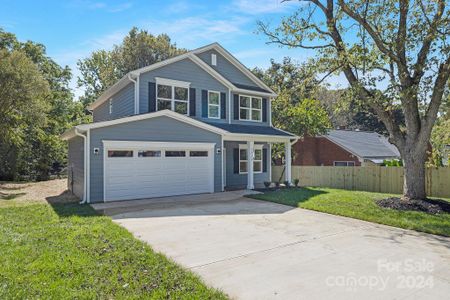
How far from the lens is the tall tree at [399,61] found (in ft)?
34.7

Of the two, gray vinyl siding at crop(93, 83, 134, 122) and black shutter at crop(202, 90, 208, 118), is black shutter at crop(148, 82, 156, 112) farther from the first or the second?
black shutter at crop(202, 90, 208, 118)

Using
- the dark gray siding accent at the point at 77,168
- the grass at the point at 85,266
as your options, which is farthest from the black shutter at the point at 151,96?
the grass at the point at 85,266

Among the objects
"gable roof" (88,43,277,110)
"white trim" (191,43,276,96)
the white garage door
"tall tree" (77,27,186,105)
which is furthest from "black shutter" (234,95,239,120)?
→ "tall tree" (77,27,186,105)

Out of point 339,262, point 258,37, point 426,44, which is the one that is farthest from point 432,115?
point 339,262

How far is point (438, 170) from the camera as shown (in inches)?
571

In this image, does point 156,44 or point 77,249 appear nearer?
point 77,249

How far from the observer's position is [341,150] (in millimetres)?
24891

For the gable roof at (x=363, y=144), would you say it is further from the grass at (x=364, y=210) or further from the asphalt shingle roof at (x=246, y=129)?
the grass at (x=364, y=210)

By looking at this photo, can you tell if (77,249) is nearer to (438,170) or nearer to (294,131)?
(438,170)

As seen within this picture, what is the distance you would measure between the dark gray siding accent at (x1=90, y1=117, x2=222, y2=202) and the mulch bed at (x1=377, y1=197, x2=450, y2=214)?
7.16m

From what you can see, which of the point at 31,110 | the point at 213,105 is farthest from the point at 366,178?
the point at 31,110

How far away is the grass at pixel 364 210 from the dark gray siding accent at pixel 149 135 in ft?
10.7

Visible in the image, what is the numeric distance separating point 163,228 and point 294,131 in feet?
62.2

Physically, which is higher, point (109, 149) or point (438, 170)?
point (109, 149)
